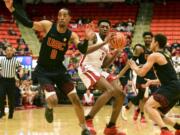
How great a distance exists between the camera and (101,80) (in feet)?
28.3

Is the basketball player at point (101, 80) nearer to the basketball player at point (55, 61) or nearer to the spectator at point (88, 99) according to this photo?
the basketball player at point (55, 61)

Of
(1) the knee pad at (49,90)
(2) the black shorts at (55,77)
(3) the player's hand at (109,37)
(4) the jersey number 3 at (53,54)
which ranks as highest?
(3) the player's hand at (109,37)

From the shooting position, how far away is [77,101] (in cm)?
793

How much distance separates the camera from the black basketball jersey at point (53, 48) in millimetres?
7906

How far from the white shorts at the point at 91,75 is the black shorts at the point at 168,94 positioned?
98 centimetres

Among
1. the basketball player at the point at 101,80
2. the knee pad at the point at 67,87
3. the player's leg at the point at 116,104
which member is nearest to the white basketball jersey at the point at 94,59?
the basketball player at the point at 101,80

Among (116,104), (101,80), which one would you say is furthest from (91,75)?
(116,104)

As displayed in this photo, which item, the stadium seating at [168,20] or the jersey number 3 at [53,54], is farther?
the stadium seating at [168,20]

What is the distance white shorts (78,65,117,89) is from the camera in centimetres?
870

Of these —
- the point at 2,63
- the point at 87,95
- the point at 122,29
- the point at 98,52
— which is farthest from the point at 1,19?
the point at 98,52

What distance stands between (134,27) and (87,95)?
9155 mm

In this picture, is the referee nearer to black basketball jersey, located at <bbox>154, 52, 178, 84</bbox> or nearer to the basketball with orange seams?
the basketball with orange seams

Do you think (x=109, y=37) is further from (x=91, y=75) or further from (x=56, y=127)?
(x=56, y=127)

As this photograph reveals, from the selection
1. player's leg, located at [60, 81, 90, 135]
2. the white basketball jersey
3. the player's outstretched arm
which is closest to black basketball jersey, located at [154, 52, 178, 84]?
the white basketball jersey
